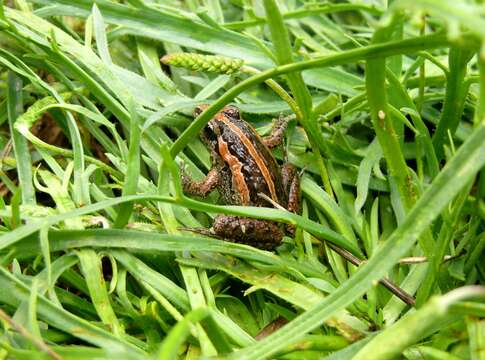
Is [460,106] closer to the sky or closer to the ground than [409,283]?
closer to the sky

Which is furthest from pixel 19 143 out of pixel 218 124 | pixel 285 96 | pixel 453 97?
pixel 453 97

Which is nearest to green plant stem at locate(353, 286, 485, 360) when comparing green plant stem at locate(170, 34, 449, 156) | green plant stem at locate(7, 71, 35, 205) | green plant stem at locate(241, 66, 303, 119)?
green plant stem at locate(170, 34, 449, 156)

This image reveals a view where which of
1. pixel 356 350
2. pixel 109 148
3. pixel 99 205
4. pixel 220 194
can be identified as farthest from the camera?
pixel 220 194

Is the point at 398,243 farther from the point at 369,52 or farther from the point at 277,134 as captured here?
the point at 277,134

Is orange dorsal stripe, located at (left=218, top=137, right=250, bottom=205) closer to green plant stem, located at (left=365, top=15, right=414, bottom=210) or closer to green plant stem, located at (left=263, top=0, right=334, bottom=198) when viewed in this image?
green plant stem, located at (left=263, top=0, right=334, bottom=198)

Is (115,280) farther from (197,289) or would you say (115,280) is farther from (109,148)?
(109,148)

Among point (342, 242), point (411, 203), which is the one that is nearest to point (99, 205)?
point (342, 242)
